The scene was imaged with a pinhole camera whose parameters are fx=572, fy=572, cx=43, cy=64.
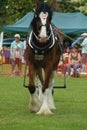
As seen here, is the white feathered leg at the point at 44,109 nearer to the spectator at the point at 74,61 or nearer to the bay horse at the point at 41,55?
the bay horse at the point at 41,55

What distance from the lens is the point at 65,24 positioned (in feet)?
106

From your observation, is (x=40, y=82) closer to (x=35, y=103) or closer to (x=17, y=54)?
(x=35, y=103)

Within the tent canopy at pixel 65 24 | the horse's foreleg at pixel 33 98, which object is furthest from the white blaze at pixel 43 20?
the tent canopy at pixel 65 24

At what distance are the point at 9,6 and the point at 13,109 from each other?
1567 inches

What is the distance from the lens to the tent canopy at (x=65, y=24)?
31.1 meters

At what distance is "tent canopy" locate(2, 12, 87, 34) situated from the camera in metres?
31.1

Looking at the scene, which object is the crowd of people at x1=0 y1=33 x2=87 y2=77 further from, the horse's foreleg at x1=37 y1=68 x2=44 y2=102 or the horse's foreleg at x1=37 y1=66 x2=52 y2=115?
the horse's foreleg at x1=37 y1=66 x2=52 y2=115

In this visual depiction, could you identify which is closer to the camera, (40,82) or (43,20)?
(43,20)

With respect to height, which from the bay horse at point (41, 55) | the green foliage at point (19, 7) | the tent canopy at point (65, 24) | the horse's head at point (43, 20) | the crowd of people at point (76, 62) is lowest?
the green foliage at point (19, 7)

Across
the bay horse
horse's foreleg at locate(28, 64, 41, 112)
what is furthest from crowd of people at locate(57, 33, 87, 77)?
horse's foreleg at locate(28, 64, 41, 112)

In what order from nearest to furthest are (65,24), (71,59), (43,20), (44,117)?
(44,117) → (43,20) → (71,59) → (65,24)

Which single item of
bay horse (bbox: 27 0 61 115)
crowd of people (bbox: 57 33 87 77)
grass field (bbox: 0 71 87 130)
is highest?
bay horse (bbox: 27 0 61 115)

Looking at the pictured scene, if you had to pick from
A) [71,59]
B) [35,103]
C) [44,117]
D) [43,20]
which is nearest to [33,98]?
[35,103]

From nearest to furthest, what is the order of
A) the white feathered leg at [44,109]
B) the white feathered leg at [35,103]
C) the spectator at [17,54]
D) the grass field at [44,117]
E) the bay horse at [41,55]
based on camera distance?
the grass field at [44,117]
the bay horse at [41,55]
the white feathered leg at [44,109]
the white feathered leg at [35,103]
the spectator at [17,54]
